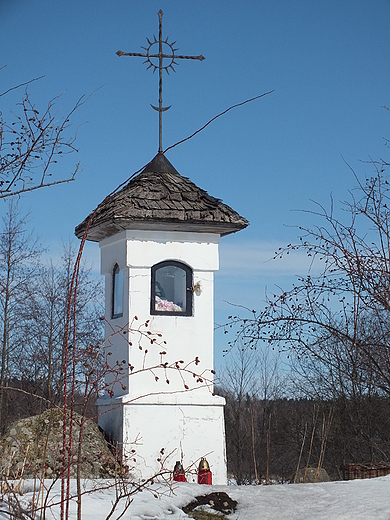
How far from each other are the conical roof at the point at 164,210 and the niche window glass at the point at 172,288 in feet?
1.47

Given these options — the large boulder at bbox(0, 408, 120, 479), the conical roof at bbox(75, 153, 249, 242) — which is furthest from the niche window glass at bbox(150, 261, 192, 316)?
the large boulder at bbox(0, 408, 120, 479)

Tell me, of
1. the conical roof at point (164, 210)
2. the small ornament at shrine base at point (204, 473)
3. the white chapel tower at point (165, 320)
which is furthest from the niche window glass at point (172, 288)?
the small ornament at shrine base at point (204, 473)

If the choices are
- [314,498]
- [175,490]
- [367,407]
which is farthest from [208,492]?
[367,407]

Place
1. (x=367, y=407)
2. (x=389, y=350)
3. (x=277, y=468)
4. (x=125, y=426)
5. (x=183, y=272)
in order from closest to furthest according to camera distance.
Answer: (x=389, y=350) → (x=125, y=426) → (x=183, y=272) → (x=367, y=407) → (x=277, y=468)

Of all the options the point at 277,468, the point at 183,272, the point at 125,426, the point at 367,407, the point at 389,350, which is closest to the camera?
the point at 389,350

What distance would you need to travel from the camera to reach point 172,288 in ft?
27.9

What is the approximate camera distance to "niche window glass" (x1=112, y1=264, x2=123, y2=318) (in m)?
8.65

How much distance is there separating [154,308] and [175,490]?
2612mm

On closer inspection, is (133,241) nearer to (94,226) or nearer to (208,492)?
(94,226)

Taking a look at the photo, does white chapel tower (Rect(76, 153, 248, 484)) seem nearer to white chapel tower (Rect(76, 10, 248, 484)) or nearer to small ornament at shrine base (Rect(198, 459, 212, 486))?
white chapel tower (Rect(76, 10, 248, 484))

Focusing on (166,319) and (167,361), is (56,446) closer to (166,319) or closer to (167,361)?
(167,361)

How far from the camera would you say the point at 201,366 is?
27.4ft

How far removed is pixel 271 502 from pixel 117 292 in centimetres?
356

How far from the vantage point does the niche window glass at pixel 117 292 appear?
8.65 m
